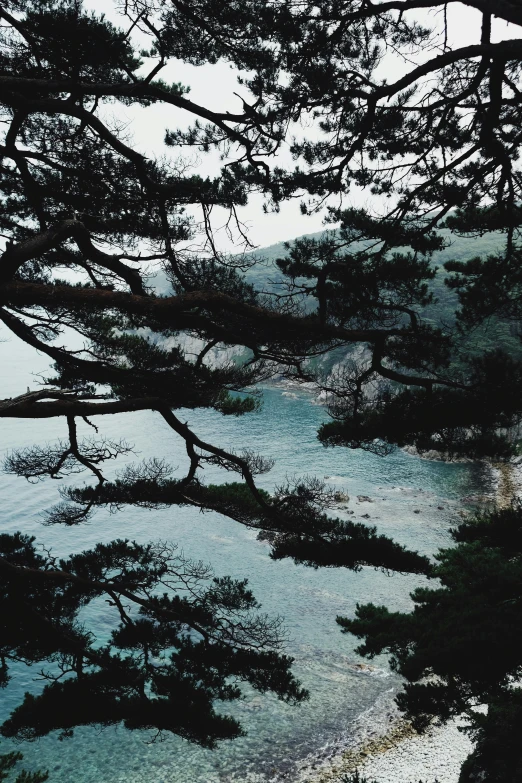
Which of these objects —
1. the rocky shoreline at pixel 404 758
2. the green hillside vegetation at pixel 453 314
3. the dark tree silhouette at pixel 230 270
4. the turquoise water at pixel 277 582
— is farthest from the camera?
the green hillside vegetation at pixel 453 314

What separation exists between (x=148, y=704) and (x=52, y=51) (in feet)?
22.4

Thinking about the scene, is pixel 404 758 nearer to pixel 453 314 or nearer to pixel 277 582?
pixel 277 582

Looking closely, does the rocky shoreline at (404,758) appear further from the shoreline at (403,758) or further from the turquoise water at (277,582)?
the turquoise water at (277,582)

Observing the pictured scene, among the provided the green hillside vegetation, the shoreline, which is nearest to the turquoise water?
the shoreline

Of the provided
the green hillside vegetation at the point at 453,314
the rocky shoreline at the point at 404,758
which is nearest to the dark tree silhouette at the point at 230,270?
the green hillside vegetation at the point at 453,314

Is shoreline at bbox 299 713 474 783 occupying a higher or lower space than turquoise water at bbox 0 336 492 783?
lower

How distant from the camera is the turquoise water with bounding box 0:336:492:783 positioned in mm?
11312

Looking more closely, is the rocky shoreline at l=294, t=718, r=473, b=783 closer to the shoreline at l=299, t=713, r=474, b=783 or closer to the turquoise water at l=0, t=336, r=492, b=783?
the shoreline at l=299, t=713, r=474, b=783

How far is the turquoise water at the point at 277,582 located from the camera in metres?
11.3

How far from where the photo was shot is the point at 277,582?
17797 millimetres

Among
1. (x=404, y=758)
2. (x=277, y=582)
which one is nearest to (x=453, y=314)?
(x=277, y=582)

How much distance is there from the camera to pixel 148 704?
5719mm

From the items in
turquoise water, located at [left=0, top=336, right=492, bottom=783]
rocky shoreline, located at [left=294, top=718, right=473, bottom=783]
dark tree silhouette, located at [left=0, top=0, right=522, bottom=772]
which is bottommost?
rocky shoreline, located at [left=294, top=718, right=473, bottom=783]

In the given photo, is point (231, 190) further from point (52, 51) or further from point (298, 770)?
point (298, 770)
